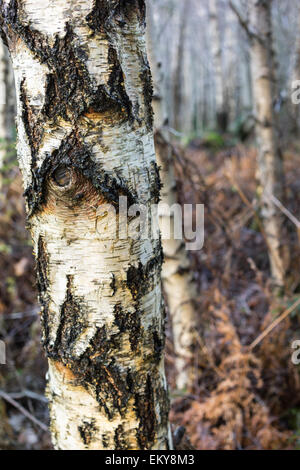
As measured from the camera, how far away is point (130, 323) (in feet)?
3.06

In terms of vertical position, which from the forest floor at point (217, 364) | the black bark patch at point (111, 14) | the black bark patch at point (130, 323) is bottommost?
the forest floor at point (217, 364)

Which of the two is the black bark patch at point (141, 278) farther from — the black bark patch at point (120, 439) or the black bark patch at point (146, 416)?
the black bark patch at point (120, 439)

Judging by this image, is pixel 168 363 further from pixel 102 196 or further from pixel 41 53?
pixel 41 53

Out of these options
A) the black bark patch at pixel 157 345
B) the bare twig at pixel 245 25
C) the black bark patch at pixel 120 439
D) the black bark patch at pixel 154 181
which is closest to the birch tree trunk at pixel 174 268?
the bare twig at pixel 245 25

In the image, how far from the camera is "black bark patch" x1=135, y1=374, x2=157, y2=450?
991 mm

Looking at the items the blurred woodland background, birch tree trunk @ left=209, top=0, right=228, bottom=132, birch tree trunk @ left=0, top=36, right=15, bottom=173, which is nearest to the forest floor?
the blurred woodland background

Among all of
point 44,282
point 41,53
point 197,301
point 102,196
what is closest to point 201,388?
point 197,301

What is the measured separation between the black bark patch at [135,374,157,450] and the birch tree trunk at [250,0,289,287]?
2.00 metres

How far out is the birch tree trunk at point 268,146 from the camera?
2688mm

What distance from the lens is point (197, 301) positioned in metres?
2.49

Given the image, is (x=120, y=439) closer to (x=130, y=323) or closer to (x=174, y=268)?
(x=130, y=323)

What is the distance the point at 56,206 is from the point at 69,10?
41cm

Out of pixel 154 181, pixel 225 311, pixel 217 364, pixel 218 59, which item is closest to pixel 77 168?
pixel 154 181

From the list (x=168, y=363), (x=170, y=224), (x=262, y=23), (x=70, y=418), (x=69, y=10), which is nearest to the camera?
(x=69, y=10)
